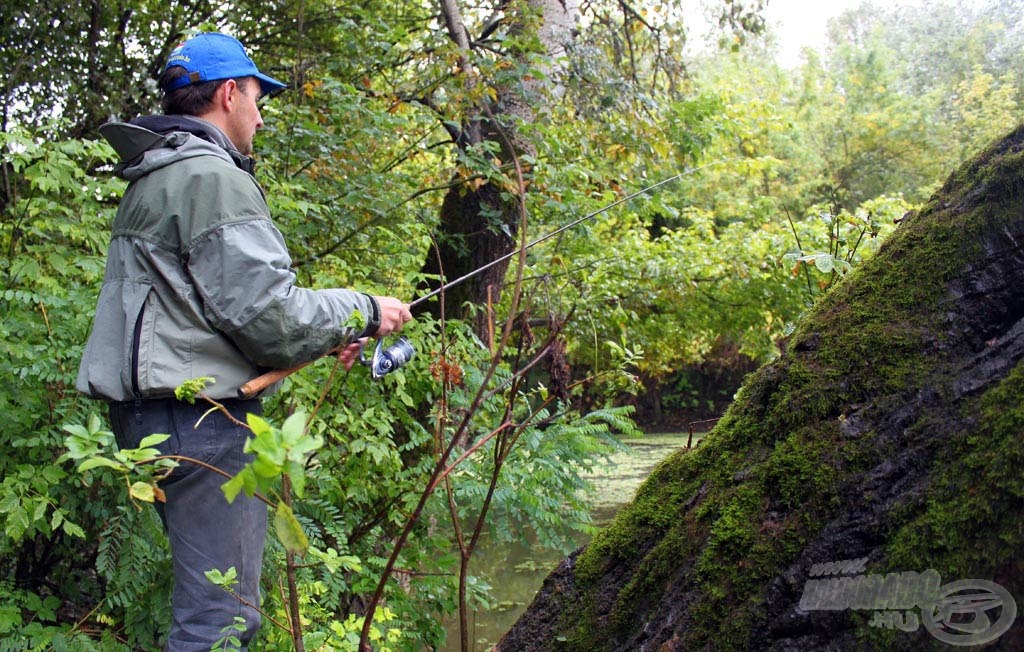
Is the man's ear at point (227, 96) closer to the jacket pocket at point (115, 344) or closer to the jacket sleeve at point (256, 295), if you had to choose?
the jacket sleeve at point (256, 295)

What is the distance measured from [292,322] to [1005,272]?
128cm

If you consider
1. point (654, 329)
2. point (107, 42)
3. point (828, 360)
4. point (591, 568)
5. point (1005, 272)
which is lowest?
point (654, 329)

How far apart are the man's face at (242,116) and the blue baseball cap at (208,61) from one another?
3 centimetres

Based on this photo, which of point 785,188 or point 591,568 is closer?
point 591,568

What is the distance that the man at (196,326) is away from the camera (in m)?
1.71

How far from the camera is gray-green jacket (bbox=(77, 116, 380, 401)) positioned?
5.58 feet

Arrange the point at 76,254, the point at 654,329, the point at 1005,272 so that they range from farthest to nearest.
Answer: the point at 654,329 < the point at 76,254 < the point at 1005,272

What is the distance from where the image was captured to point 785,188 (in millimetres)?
18734

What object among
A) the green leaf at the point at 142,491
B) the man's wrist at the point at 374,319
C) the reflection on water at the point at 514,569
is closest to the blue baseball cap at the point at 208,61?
the man's wrist at the point at 374,319

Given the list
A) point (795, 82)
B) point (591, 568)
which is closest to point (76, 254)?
point (591, 568)

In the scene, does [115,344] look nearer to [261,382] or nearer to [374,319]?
[261,382]

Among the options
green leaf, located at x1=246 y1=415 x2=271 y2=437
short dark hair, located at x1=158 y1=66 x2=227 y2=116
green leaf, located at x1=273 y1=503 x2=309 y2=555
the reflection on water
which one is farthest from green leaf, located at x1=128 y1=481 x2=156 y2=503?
the reflection on water

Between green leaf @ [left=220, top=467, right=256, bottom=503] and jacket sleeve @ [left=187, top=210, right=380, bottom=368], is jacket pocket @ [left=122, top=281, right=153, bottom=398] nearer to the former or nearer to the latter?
jacket sleeve @ [left=187, top=210, right=380, bottom=368]

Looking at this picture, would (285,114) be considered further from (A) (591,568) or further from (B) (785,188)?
(B) (785,188)
